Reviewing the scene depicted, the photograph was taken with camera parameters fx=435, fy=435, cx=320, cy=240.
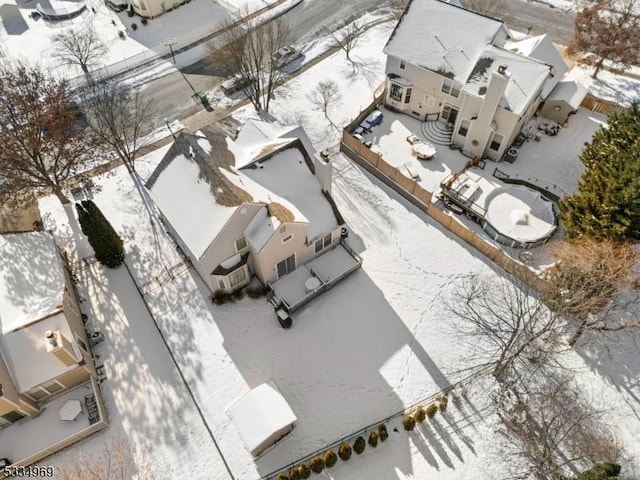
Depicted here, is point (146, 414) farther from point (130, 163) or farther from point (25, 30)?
point (25, 30)

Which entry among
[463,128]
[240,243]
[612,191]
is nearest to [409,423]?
[240,243]

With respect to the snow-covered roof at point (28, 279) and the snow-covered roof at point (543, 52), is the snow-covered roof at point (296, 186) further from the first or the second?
the snow-covered roof at point (543, 52)

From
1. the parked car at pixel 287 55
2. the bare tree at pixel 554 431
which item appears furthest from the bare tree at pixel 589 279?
the parked car at pixel 287 55

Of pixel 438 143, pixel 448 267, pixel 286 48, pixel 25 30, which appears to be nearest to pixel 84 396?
pixel 448 267

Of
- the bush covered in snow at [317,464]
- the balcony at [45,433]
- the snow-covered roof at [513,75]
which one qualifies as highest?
the snow-covered roof at [513,75]

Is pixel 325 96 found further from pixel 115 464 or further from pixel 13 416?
pixel 13 416

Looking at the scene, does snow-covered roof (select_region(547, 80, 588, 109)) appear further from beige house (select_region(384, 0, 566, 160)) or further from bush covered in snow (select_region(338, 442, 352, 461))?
bush covered in snow (select_region(338, 442, 352, 461))
